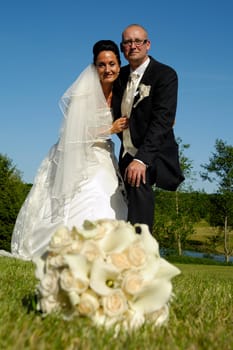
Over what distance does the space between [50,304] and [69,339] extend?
15.2 inches

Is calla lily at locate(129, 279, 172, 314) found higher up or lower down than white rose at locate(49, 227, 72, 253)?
lower down

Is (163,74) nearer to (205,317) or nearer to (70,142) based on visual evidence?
(70,142)

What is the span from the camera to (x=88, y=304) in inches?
113

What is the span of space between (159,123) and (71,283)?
386 centimetres

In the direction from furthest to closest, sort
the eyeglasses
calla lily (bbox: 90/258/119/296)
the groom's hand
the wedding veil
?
the wedding veil
the eyeglasses
the groom's hand
calla lily (bbox: 90/258/119/296)

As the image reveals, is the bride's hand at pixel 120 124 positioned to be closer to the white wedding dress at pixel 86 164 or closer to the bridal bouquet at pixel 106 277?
the white wedding dress at pixel 86 164

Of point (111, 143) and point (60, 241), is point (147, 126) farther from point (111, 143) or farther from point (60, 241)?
point (60, 241)

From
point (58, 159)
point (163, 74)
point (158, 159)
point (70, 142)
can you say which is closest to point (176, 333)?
point (158, 159)

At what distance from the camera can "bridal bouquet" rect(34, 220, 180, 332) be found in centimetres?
288

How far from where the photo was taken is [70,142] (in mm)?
7629

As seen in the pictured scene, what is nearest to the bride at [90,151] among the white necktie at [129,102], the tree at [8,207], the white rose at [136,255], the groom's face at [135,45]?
the white necktie at [129,102]

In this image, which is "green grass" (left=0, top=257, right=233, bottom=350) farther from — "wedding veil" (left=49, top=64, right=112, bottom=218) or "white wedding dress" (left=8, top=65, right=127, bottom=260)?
"wedding veil" (left=49, top=64, right=112, bottom=218)

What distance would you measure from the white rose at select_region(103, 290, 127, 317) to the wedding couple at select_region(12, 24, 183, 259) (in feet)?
11.5

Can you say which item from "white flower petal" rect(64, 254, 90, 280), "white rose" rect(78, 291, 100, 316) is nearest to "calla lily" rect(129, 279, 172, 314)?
"white rose" rect(78, 291, 100, 316)
